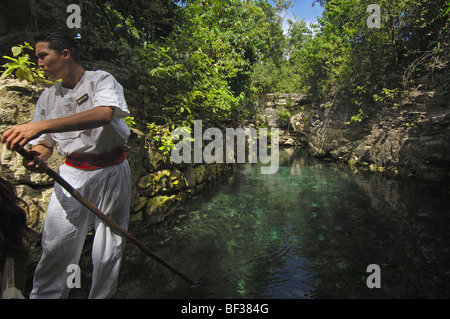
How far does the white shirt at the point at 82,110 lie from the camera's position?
1827mm

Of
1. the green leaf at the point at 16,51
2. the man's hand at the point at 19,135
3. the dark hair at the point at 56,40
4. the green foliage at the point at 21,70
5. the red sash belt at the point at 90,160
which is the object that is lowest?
the red sash belt at the point at 90,160

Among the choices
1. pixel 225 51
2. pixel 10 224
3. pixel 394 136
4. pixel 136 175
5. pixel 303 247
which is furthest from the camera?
pixel 225 51

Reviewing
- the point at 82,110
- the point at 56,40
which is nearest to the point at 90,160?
the point at 82,110

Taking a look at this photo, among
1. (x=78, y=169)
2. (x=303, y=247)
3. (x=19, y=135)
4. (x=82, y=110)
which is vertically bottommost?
(x=303, y=247)

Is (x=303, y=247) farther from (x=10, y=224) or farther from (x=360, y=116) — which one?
(x=360, y=116)

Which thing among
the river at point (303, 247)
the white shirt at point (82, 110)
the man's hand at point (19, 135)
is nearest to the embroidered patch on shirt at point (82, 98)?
the white shirt at point (82, 110)

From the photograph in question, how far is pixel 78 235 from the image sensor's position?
1868mm

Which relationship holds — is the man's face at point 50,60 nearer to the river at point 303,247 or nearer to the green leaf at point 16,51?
the green leaf at point 16,51

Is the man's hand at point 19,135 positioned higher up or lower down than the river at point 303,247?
higher up

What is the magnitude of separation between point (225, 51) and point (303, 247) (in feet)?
25.2

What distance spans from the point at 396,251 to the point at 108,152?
3.60 meters

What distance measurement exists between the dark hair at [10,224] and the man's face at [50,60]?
3.03 feet

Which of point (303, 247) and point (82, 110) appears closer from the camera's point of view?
point (82, 110)

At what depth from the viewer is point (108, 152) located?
193 centimetres
